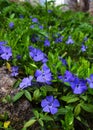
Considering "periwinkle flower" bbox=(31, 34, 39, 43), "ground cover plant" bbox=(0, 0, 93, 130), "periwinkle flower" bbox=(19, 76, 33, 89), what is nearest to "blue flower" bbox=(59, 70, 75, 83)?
"ground cover plant" bbox=(0, 0, 93, 130)

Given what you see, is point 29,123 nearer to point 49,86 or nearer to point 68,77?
point 49,86

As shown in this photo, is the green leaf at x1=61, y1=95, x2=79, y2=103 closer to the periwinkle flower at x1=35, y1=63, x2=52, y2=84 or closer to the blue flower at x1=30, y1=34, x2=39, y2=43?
the periwinkle flower at x1=35, y1=63, x2=52, y2=84

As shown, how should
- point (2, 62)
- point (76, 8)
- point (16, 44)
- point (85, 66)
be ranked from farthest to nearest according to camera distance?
point (76, 8) → point (16, 44) → point (2, 62) → point (85, 66)

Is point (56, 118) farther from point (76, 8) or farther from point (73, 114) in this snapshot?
point (76, 8)

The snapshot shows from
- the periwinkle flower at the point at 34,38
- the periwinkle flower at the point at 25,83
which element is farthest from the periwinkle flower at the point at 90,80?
the periwinkle flower at the point at 34,38

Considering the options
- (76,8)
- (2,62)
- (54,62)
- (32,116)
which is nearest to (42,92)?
(32,116)

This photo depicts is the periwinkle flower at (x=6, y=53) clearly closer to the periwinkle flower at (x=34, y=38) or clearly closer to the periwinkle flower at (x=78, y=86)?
the periwinkle flower at (x=78, y=86)
